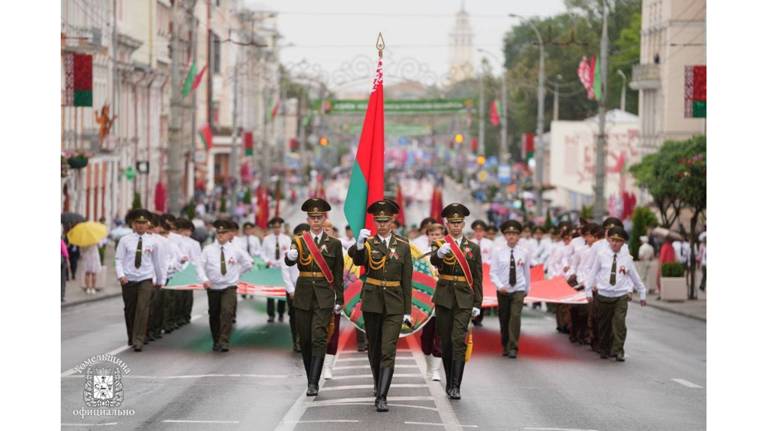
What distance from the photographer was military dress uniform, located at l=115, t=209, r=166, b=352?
22297mm

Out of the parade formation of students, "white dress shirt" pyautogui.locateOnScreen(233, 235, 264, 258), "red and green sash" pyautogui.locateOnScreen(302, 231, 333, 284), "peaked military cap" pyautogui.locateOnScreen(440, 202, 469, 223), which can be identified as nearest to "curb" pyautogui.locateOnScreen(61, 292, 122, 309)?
the parade formation of students

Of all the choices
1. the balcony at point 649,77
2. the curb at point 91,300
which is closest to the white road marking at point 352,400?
the curb at point 91,300

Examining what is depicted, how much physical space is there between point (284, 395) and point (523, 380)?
3357mm

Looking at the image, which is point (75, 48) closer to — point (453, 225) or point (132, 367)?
point (132, 367)

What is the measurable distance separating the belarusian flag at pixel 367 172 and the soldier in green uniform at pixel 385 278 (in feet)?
2.80

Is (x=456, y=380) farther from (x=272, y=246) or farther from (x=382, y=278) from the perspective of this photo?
(x=272, y=246)

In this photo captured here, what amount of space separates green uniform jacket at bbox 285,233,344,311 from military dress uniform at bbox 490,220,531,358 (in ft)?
17.2

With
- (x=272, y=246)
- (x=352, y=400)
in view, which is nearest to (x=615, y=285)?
(x=352, y=400)

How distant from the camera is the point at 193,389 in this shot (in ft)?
60.1

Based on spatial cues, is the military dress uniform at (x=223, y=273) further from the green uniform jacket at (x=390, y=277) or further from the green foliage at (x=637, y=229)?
the green foliage at (x=637, y=229)

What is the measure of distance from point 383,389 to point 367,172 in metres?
2.84

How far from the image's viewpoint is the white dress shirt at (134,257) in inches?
878

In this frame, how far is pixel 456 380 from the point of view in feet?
58.6
